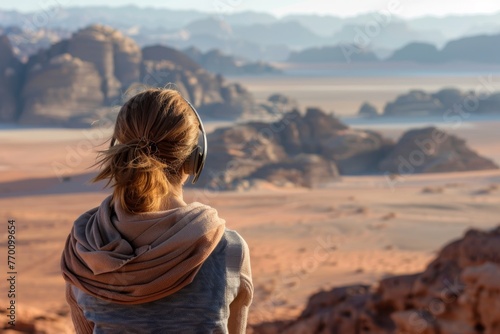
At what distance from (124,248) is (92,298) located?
0.48ft

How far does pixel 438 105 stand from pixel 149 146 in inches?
1737

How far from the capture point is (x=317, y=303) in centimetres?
574

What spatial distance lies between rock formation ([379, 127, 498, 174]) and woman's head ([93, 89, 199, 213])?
2145 cm

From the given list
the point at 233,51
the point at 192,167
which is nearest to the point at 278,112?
the point at 192,167

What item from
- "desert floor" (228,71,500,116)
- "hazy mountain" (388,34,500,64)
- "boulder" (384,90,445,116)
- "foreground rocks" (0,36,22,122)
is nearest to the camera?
"foreground rocks" (0,36,22,122)

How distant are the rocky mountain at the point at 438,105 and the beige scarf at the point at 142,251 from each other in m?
41.5

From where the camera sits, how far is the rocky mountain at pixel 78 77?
32.4m

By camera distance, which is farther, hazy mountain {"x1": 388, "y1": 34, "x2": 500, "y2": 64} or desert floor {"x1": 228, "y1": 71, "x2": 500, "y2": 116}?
hazy mountain {"x1": 388, "y1": 34, "x2": 500, "y2": 64}

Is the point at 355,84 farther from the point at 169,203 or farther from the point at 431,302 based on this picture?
the point at 169,203

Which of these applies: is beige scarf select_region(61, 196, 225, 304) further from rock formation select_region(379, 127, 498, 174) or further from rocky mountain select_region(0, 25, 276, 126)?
rocky mountain select_region(0, 25, 276, 126)

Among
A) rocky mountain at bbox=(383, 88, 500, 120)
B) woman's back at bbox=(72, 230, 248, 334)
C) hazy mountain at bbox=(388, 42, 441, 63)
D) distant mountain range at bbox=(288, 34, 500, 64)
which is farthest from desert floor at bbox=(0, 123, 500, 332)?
hazy mountain at bbox=(388, 42, 441, 63)

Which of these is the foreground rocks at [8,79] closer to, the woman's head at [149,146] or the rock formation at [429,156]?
the rock formation at [429,156]

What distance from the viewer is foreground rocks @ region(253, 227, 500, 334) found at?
448 cm

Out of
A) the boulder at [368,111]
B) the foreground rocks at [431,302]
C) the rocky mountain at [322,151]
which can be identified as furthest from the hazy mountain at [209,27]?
the foreground rocks at [431,302]
